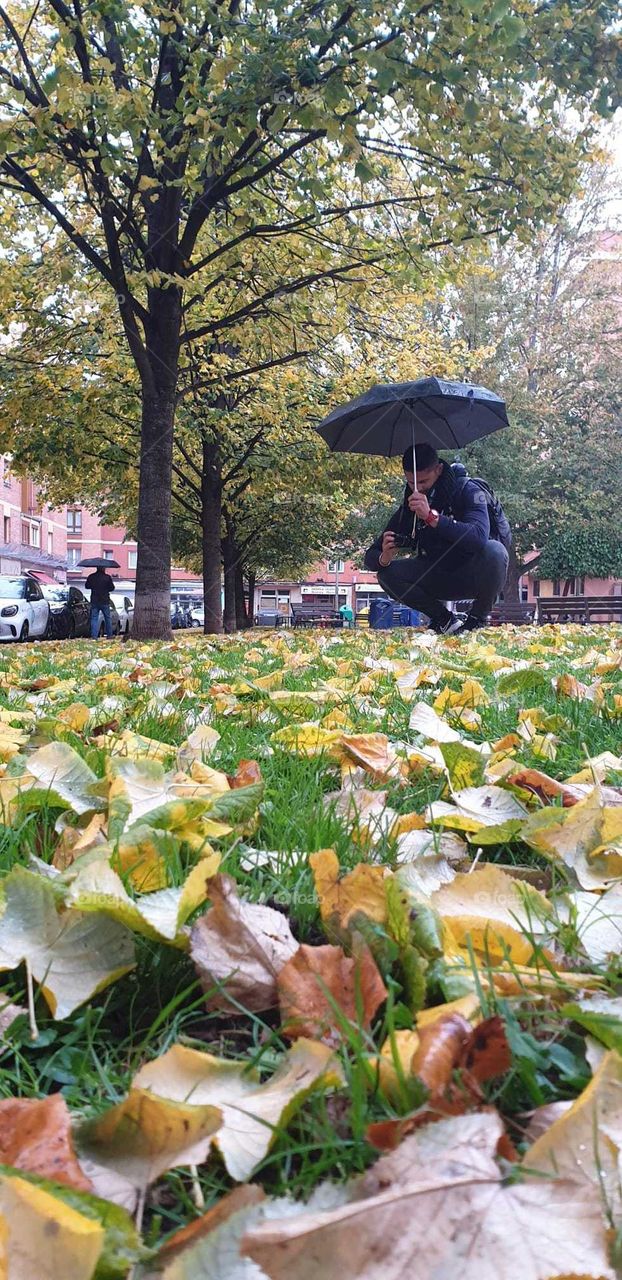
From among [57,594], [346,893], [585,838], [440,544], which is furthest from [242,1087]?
A: [57,594]

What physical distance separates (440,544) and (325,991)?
652cm

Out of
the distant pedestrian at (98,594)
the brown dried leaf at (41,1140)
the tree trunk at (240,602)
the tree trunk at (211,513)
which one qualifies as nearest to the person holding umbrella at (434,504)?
the tree trunk at (211,513)

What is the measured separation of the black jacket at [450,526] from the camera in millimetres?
6891

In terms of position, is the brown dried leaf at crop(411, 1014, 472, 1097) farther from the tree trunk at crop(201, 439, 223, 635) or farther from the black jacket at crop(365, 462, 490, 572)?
the tree trunk at crop(201, 439, 223, 635)

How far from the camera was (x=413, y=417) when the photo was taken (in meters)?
8.74

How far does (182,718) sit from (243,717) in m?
0.20

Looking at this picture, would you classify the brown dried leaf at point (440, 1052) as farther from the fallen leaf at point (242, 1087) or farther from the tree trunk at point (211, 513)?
the tree trunk at point (211, 513)

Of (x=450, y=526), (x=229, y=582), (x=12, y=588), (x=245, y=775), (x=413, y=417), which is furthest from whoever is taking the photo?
(x=229, y=582)

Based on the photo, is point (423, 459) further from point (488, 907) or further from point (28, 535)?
point (28, 535)

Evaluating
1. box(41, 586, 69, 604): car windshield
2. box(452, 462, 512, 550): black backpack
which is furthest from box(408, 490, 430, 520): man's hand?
box(41, 586, 69, 604): car windshield

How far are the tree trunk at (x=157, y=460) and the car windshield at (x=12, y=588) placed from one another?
389 inches

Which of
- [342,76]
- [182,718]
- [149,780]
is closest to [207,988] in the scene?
[149,780]

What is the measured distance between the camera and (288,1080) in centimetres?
73

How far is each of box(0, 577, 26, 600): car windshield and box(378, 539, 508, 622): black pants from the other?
13.1 m
